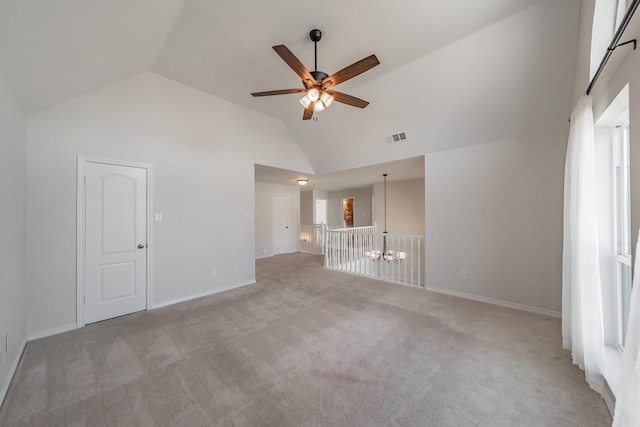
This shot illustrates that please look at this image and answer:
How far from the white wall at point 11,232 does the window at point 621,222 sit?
496 cm

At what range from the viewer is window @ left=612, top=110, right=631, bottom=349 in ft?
6.31

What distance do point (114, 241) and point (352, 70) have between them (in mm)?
3695

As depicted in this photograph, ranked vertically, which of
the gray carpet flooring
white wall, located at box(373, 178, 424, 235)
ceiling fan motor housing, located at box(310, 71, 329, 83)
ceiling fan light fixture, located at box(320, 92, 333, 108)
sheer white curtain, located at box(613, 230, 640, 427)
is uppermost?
ceiling fan motor housing, located at box(310, 71, 329, 83)

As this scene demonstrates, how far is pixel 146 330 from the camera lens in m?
2.77

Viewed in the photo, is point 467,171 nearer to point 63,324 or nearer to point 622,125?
point 622,125

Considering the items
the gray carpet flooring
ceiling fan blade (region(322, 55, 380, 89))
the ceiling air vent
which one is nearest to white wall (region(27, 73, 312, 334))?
the gray carpet flooring

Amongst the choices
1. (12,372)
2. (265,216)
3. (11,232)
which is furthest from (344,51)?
(265,216)

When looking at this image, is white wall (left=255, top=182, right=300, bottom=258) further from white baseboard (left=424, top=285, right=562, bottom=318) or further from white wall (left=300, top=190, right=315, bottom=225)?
white baseboard (left=424, top=285, right=562, bottom=318)

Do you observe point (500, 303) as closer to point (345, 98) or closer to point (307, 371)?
point (307, 371)

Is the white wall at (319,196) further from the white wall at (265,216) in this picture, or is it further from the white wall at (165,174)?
the white wall at (165,174)

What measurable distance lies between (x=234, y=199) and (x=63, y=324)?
8.80 ft

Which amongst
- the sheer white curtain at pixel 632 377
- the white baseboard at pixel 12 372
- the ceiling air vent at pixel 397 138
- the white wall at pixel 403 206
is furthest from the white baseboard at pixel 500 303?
the white baseboard at pixel 12 372

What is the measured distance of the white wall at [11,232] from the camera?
183cm

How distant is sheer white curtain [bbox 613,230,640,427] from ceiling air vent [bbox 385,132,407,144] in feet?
11.7
